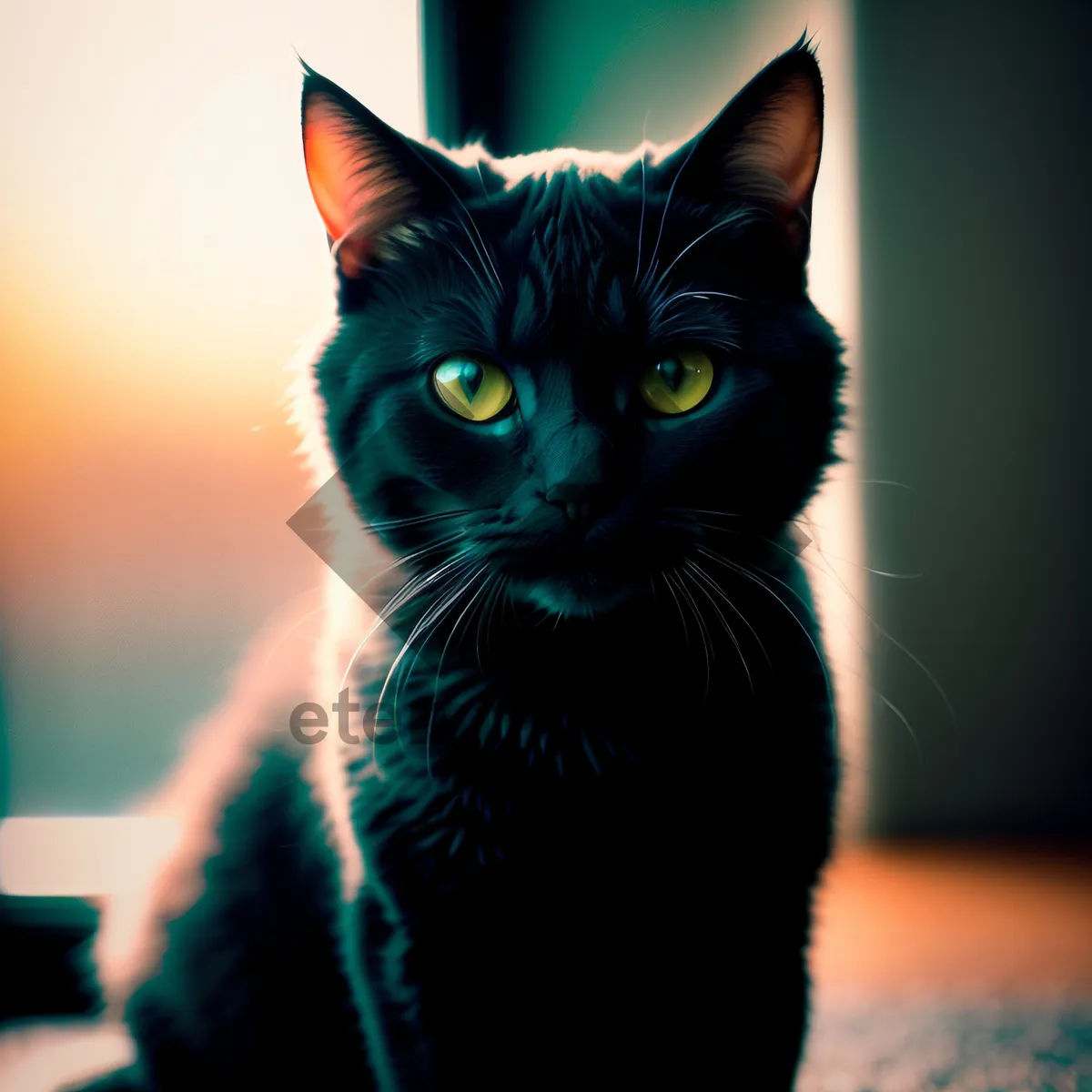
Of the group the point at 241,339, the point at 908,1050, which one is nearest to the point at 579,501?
the point at 241,339

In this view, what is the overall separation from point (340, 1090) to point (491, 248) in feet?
2.39

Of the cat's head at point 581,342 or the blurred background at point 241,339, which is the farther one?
the blurred background at point 241,339

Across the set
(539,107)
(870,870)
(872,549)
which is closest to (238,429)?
(539,107)

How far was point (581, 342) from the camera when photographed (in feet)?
1.91

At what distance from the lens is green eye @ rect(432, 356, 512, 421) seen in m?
0.60

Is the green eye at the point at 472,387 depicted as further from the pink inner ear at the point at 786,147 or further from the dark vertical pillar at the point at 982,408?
the dark vertical pillar at the point at 982,408

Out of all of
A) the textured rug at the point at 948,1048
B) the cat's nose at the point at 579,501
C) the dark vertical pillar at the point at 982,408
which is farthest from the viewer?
the dark vertical pillar at the point at 982,408

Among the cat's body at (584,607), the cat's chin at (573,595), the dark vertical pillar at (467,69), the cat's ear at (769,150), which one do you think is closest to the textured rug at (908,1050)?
the cat's body at (584,607)

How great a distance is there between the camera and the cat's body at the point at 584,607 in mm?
586

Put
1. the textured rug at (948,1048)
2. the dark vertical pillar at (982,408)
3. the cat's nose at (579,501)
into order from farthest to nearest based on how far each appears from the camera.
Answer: the dark vertical pillar at (982,408) → the textured rug at (948,1048) → the cat's nose at (579,501)

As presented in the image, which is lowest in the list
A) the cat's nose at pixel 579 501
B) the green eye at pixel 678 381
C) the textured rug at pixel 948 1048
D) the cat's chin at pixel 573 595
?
the textured rug at pixel 948 1048

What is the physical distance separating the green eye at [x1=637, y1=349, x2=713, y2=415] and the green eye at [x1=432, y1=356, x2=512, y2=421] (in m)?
0.11

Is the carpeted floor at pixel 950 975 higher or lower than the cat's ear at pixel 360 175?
lower

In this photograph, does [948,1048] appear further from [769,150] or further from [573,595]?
[769,150]
